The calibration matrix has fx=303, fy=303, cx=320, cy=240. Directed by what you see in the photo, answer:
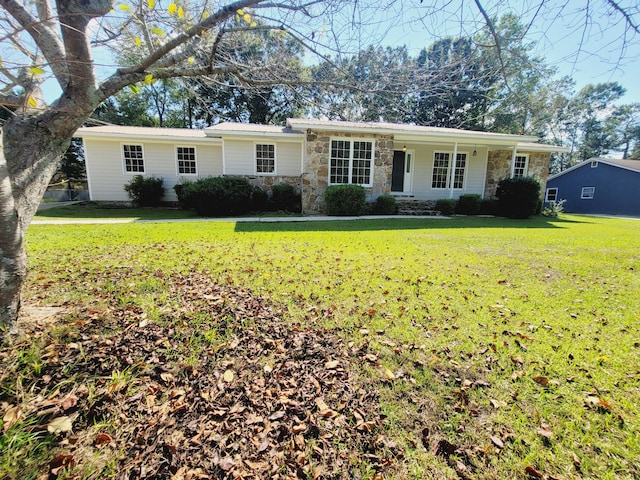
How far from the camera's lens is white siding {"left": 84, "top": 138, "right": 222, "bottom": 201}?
13914mm

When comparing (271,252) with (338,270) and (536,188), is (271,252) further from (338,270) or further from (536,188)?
(536,188)

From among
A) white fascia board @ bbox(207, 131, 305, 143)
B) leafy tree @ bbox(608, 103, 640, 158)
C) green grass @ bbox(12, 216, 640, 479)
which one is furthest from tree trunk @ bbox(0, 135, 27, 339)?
leafy tree @ bbox(608, 103, 640, 158)

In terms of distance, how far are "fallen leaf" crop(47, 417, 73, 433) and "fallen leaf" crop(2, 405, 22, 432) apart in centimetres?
20

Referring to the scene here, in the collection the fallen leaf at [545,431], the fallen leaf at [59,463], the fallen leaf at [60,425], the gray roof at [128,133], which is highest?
the gray roof at [128,133]

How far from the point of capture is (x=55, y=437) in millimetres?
1695

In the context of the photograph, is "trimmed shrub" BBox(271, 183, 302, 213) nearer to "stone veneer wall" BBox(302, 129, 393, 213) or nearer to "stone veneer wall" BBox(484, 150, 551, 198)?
"stone veneer wall" BBox(302, 129, 393, 213)

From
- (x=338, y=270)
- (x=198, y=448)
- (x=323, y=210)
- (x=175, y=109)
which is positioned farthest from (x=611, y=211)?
(x=175, y=109)

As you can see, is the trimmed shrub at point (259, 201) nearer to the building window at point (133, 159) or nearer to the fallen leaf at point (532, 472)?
the building window at point (133, 159)

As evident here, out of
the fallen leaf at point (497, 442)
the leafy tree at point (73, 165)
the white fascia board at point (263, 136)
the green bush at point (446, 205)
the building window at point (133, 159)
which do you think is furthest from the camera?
the leafy tree at point (73, 165)

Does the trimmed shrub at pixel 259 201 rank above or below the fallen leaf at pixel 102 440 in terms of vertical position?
above

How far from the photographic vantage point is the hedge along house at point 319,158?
1234cm

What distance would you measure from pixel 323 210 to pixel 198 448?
11.3 m

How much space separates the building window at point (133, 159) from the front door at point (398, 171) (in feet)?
39.3

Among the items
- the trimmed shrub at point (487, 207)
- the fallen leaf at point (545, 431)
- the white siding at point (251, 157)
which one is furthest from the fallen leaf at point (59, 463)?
the trimmed shrub at point (487, 207)
